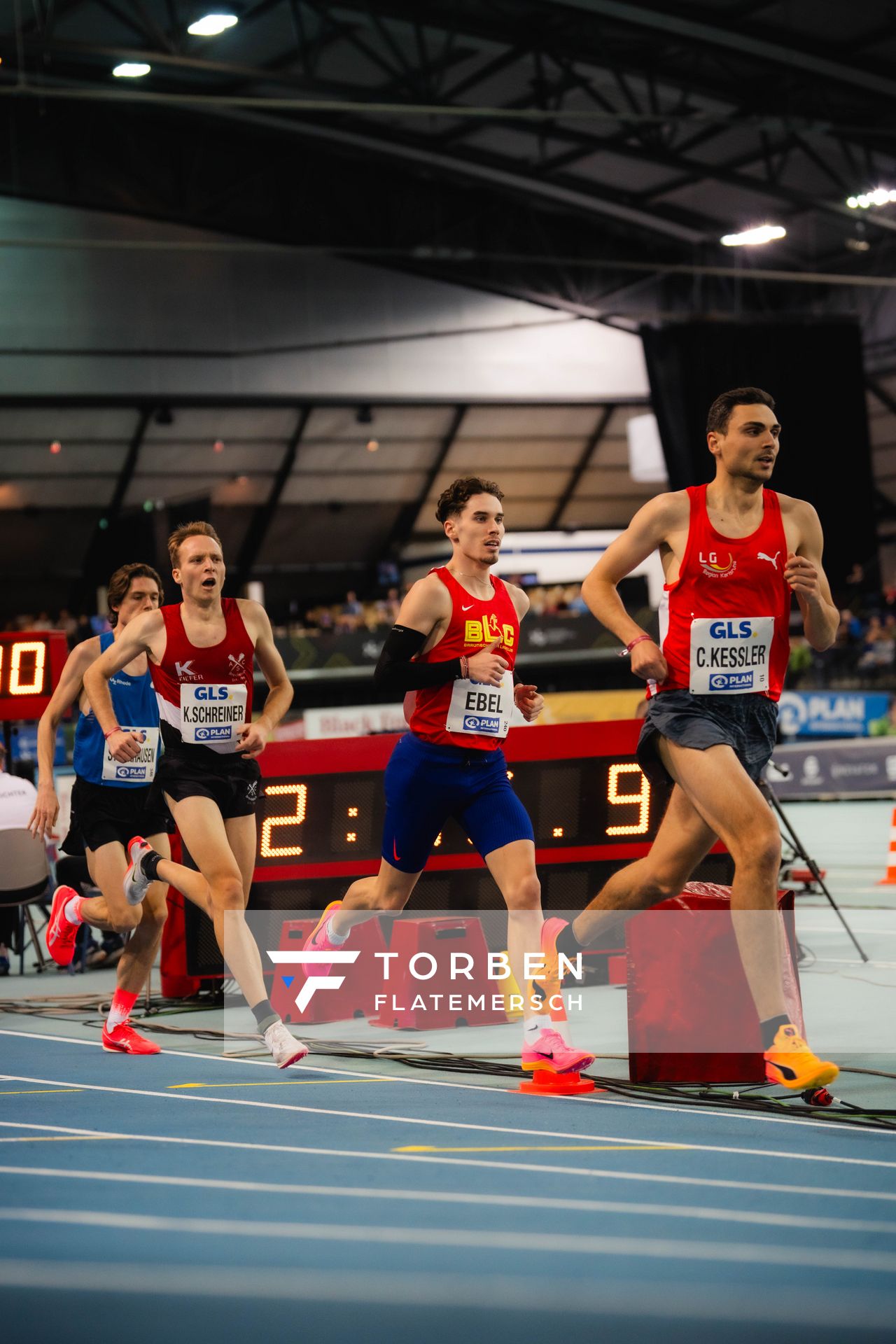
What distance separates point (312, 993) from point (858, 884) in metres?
6.53

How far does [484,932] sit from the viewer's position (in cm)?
730

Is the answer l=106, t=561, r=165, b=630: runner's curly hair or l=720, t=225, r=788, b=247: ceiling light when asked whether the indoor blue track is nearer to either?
l=106, t=561, r=165, b=630: runner's curly hair

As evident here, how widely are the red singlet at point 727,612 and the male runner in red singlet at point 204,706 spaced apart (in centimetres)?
169

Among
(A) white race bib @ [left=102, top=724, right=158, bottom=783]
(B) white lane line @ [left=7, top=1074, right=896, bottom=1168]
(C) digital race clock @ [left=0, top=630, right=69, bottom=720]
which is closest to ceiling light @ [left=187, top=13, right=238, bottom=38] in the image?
(C) digital race clock @ [left=0, top=630, right=69, bottom=720]

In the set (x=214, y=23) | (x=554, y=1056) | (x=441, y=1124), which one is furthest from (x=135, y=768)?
(x=214, y=23)

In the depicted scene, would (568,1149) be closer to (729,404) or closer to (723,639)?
(723,639)

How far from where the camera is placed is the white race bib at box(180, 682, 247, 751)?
580 cm

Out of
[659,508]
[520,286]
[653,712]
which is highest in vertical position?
[520,286]

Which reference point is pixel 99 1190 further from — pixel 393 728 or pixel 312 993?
pixel 393 728

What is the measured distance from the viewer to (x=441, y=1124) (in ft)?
15.2

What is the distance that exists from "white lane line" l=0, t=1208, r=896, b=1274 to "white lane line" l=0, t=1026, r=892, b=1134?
1.24 metres

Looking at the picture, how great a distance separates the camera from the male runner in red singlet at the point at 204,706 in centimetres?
571

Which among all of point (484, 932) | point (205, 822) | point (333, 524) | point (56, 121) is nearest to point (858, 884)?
point (484, 932)

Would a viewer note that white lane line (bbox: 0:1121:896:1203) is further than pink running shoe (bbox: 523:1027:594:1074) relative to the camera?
No
